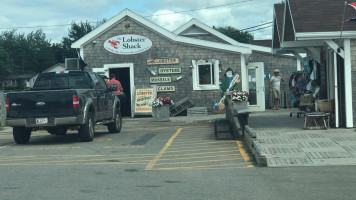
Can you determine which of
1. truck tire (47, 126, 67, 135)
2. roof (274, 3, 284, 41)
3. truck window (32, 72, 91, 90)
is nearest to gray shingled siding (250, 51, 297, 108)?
roof (274, 3, 284, 41)

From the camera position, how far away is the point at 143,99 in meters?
23.8

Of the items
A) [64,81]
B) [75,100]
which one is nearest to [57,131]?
[64,81]

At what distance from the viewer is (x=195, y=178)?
27.8 feet

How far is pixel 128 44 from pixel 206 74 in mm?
3765

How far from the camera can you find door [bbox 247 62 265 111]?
25.4m

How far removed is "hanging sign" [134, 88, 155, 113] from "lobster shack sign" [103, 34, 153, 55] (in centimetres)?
178

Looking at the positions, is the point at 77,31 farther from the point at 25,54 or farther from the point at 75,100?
the point at 75,100

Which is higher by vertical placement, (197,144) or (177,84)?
(177,84)

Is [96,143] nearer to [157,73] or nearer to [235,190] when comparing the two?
[235,190]

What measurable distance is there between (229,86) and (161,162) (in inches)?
491

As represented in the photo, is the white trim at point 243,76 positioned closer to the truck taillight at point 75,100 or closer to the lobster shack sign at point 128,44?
the lobster shack sign at point 128,44

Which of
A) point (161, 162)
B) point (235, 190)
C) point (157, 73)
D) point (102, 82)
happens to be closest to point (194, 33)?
point (157, 73)

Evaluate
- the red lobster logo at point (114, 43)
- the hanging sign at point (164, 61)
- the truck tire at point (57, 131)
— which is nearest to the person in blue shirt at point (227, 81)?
the hanging sign at point (164, 61)

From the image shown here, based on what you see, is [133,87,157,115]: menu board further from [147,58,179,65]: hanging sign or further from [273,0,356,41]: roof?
[273,0,356,41]: roof
